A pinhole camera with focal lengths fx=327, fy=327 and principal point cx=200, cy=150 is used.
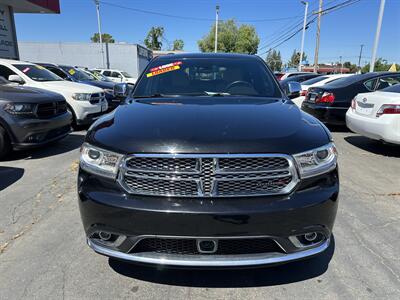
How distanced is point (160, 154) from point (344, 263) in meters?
1.84

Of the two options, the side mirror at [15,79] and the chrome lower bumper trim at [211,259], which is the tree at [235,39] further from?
the chrome lower bumper trim at [211,259]

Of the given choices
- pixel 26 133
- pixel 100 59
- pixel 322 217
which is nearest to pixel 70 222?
pixel 322 217

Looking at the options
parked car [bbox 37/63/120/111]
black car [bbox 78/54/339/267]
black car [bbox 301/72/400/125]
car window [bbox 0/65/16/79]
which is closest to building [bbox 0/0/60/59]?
parked car [bbox 37/63/120/111]

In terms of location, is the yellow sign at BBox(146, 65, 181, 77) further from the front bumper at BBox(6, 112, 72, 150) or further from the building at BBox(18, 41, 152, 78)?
the building at BBox(18, 41, 152, 78)

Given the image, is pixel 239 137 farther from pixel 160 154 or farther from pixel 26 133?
pixel 26 133

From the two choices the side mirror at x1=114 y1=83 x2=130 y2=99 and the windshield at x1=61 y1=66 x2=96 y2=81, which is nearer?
the side mirror at x1=114 y1=83 x2=130 y2=99

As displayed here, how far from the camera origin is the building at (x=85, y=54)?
3588cm

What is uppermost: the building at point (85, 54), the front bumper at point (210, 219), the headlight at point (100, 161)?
the building at point (85, 54)

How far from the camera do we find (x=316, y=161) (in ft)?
7.19

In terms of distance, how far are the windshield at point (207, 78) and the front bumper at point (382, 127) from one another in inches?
132

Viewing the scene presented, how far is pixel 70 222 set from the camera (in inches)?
134

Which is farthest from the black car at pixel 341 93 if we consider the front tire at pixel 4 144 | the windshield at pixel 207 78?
the front tire at pixel 4 144

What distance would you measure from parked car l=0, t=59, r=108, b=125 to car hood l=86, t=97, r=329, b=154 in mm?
5943

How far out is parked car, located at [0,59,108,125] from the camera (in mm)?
8039
